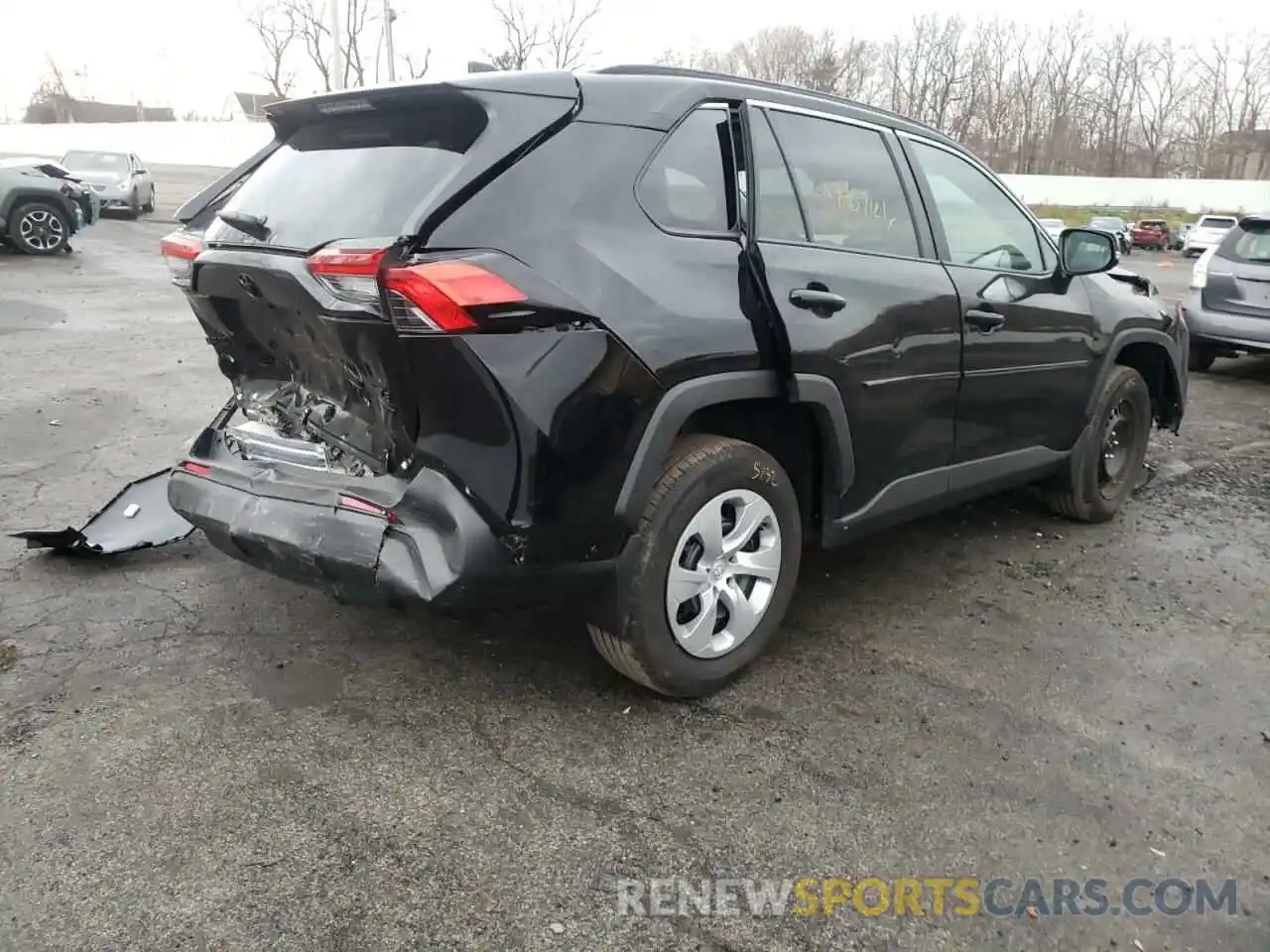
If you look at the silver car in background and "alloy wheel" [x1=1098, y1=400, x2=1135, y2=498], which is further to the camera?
the silver car in background

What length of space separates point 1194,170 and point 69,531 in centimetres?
7980

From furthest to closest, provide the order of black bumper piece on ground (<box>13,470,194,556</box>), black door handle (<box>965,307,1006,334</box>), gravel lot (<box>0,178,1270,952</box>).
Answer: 1. black bumper piece on ground (<box>13,470,194,556</box>)
2. black door handle (<box>965,307,1006,334</box>)
3. gravel lot (<box>0,178,1270,952</box>)

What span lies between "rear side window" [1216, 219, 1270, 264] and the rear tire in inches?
195

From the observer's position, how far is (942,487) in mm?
3834

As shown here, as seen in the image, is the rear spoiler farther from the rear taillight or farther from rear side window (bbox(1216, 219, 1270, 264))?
rear side window (bbox(1216, 219, 1270, 264))

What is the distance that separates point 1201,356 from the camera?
31.4 feet

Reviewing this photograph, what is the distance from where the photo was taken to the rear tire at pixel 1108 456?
4.72 m

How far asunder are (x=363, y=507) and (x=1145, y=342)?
4056mm

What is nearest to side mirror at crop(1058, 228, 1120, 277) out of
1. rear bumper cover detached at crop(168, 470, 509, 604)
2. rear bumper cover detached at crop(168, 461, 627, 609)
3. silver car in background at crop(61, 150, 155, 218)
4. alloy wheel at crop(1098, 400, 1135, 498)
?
alloy wheel at crop(1098, 400, 1135, 498)

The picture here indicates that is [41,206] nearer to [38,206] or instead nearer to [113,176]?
[38,206]

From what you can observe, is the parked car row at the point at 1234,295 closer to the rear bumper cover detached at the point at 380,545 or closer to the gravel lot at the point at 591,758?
the gravel lot at the point at 591,758

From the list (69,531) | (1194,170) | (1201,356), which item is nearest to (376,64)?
(1201,356)

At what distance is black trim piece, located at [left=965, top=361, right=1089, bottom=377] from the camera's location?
3867 millimetres

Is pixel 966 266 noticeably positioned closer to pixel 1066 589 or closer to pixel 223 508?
pixel 1066 589
